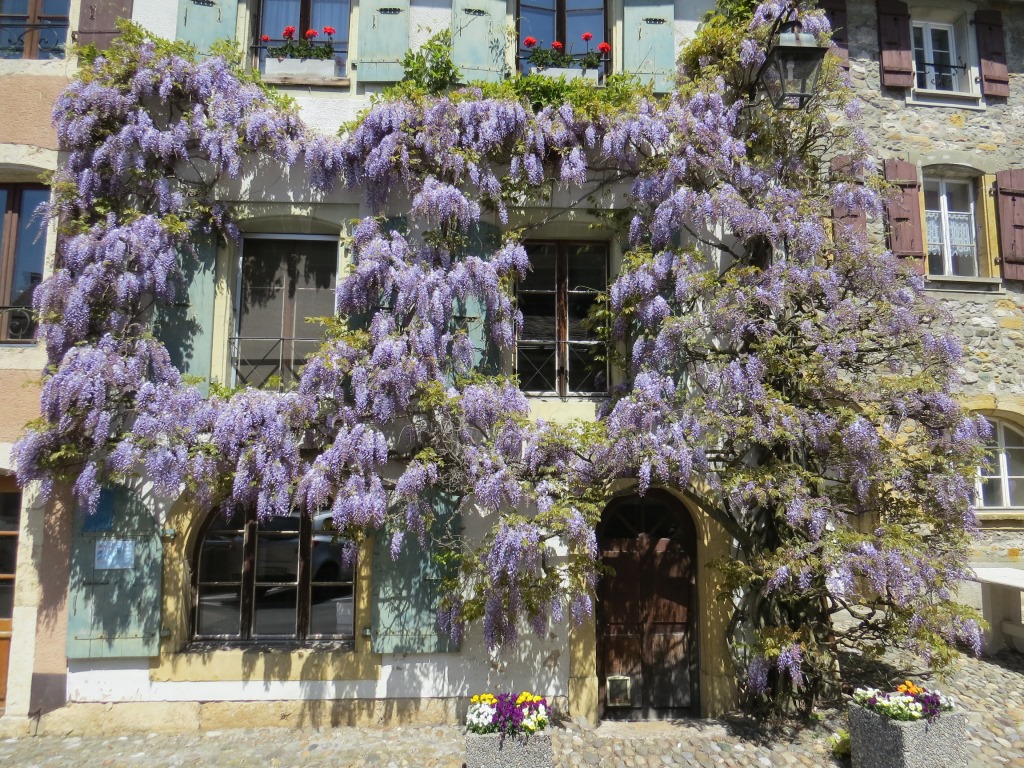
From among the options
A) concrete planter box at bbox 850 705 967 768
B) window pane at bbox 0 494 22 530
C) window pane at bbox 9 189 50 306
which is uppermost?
window pane at bbox 9 189 50 306

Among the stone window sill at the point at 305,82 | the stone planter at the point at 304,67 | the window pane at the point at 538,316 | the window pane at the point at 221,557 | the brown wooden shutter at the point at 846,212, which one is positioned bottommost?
the window pane at the point at 221,557

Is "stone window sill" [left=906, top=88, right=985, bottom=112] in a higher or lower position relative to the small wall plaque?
higher

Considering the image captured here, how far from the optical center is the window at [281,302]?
6258mm

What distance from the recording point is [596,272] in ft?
22.0

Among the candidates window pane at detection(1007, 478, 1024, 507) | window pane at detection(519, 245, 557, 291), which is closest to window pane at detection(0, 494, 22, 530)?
window pane at detection(519, 245, 557, 291)

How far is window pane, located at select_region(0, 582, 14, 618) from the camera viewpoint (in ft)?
19.3

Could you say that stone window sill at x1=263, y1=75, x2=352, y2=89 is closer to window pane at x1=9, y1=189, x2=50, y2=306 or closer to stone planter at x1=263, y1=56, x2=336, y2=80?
stone planter at x1=263, y1=56, x2=336, y2=80

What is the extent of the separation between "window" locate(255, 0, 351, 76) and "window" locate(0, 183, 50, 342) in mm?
2404

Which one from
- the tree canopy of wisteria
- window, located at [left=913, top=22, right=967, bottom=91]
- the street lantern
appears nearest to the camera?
the tree canopy of wisteria

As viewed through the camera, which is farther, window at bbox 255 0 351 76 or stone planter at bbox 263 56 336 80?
window at bbox 255 0 351 76

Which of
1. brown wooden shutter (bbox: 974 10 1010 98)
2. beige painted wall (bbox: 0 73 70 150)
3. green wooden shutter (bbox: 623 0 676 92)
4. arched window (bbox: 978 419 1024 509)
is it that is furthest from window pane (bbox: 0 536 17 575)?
brown wooden shutter (bbox: 974 10 1010 98)

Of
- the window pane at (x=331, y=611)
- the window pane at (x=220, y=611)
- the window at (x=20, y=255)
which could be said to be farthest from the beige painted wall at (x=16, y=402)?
the window pane at (x=331, y=611)

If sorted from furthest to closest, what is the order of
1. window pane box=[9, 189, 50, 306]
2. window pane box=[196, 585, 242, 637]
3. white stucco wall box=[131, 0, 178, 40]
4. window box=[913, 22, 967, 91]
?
1. window box=[913, 22, 967, 91]
2. white stucco wall box=[131, 0, 178, 40]
3. window pane box=[9, 189, 50, 306]
4. window pane box=[196, 585, 242, 637]

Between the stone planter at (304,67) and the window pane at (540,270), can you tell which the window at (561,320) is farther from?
the stone planter at (304,67)
